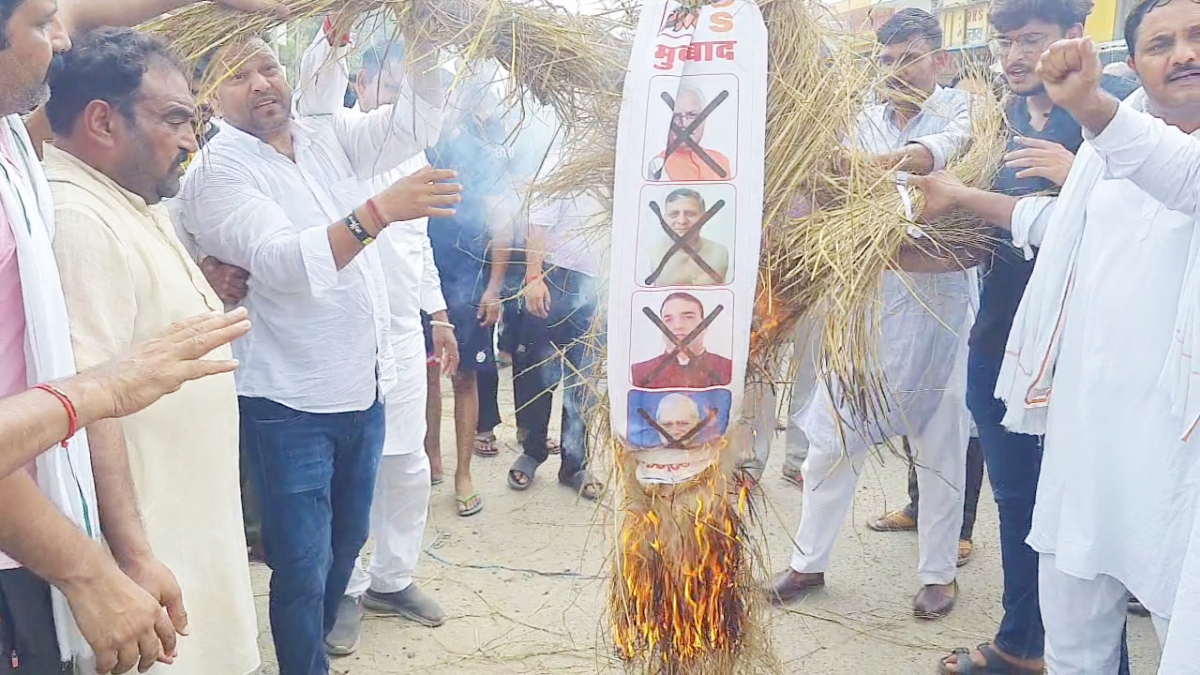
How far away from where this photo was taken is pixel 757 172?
179cm

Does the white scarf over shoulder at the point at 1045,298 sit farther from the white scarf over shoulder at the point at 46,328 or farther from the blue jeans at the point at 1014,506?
the white scarf over shoulder at the point at 46,328

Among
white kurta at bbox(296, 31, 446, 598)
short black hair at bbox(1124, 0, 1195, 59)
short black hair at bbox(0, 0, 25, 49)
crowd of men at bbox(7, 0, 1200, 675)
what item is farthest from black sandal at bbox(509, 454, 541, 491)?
short black hair at bbox(0, 0, 25, 49)

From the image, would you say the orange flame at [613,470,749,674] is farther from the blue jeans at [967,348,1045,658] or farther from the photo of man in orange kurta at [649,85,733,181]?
the blue jeans at [967,348,1045,658]

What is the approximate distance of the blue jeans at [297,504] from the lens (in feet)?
8.34

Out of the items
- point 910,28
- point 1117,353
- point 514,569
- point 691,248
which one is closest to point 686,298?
point 691,248

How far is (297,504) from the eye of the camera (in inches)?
100

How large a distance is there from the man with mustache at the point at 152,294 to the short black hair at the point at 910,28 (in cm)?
251

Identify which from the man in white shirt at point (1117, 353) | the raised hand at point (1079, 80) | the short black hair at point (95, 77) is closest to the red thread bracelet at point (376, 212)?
the short black hair at point (95, 77)

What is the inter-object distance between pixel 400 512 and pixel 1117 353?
94.7 inches

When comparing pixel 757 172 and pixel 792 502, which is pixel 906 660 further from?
pixel 757 172

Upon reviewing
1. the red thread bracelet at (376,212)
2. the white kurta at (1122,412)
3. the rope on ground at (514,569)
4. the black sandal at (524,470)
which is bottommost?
the rope on ground at (514,569)

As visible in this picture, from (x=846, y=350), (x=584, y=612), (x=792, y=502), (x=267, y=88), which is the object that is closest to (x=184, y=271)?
(x=267, y=88)

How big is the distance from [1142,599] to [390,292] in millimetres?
2494

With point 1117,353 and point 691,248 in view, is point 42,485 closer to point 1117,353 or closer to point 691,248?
point 691,248
